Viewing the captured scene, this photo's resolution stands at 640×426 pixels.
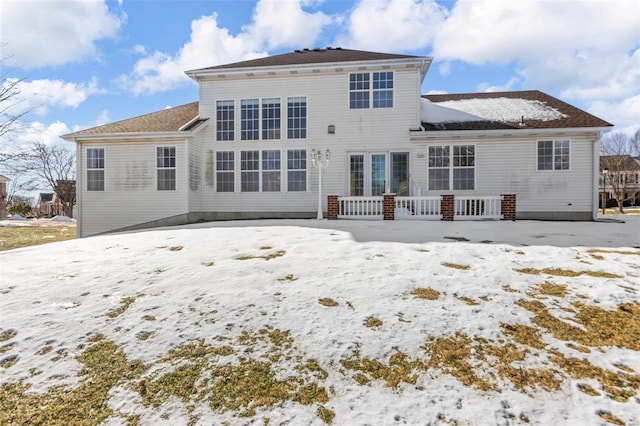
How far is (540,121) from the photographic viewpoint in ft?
46.2

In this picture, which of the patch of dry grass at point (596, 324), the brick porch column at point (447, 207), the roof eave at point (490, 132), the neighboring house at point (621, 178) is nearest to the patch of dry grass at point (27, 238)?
the brick porch column at point (447, 207)

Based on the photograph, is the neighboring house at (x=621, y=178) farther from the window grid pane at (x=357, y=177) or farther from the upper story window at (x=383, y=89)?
the window grid pane at (x=357, y=177)

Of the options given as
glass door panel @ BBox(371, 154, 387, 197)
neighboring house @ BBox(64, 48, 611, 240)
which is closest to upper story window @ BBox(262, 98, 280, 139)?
neighboring house @ BBox(64, 48, 611, 240)

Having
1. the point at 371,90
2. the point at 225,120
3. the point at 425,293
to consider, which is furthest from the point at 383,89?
the point at 425,293

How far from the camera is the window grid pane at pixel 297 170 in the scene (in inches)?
590

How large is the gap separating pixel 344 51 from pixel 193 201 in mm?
10144

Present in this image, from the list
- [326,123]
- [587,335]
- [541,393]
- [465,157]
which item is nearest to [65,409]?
[541,393]

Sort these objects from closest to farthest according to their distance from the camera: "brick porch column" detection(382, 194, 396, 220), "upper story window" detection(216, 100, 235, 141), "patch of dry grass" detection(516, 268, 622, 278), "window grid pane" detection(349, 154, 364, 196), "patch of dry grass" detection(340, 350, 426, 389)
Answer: "patch of dry grass" detection(340, 350, 426, 389) → "patch of dry grass" detection(516, 268, 622, 278) → "brick porch column" detection(382, 194, 396, 220) → "window grid pane" detection(349, 154, 364, 196) → "upper story window" detection(216, 100, 235, 141)

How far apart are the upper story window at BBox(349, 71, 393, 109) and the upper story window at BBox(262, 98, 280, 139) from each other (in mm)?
3178

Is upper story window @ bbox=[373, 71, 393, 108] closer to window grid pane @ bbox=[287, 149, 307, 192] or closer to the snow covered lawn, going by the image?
window grid pane @ bbox=[287, 149, 307, 192]

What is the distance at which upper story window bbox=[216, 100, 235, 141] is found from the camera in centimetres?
1544

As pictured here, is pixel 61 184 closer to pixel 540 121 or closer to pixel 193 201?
pixel 193 201

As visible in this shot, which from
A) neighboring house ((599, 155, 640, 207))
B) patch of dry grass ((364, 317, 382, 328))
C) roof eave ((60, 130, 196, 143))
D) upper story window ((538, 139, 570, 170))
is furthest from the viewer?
neighboring house ((599, 155, 640, 207))

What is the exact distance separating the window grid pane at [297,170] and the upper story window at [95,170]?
7.78 metres
